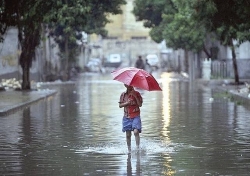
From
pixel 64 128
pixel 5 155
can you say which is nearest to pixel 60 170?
pixel 5 155

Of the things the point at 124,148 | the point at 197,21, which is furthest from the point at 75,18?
the point at 124,148

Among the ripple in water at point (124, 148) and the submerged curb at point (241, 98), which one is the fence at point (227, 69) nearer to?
the submerged curb at point (241, 98)

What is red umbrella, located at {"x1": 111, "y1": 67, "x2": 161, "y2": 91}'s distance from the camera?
14484 millimetres

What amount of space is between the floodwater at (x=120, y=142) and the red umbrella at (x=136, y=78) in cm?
115

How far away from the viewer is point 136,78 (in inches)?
575

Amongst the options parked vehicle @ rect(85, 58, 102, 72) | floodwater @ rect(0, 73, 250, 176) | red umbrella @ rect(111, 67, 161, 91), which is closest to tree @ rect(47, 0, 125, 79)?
floodwater @ rect(0, 73, 250, 176)

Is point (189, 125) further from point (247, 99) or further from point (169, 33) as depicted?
point (169, 33)

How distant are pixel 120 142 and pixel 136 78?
2.13 metres

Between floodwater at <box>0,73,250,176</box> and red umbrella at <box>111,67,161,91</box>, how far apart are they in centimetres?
115

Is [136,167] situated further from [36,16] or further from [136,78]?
[36,16]

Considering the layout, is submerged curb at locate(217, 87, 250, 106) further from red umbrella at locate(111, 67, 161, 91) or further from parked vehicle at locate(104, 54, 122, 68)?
parked vehicle at locate(104, 54, 122, 68)

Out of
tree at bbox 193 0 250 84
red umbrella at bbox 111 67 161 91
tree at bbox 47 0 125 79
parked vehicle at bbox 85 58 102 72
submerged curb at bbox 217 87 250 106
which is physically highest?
tree at bbox 47 0 125 79

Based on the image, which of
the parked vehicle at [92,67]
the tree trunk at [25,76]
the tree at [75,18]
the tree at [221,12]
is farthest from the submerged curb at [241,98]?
the parked vehicle at [92,67]

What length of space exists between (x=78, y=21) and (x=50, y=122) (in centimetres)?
1888
